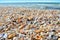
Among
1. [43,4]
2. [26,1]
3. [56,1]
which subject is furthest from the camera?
[26,1]

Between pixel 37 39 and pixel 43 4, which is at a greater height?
pixel 37 39

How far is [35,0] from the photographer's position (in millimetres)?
4066

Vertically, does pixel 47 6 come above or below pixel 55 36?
below

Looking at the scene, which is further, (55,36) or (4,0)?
(4,0)

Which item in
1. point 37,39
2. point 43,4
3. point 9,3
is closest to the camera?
point 37,39

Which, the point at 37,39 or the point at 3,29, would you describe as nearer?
the point at 37,39

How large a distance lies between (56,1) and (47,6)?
24 cm

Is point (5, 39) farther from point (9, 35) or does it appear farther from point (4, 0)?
point (4, 0)

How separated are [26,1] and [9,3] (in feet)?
1.79

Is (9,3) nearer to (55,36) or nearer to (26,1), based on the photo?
(26,1)

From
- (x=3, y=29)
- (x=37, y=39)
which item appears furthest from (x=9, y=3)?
(x=37, y=39)

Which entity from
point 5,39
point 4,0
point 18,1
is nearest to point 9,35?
point 5,39

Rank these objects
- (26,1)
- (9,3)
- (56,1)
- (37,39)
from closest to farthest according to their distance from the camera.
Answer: (37,39) < (56,1) < (26,1) < (9,3)

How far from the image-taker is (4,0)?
462 cm
